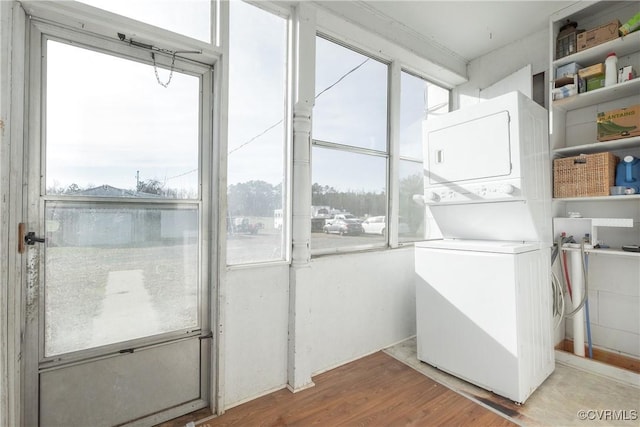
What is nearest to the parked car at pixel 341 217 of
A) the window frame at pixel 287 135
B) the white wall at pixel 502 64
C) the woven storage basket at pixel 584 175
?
the window frame at pixel 287 135

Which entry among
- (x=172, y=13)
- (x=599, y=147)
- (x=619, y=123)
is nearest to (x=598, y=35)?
(x=619, y=123)

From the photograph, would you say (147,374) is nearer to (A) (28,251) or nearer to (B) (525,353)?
(A) (28,251)

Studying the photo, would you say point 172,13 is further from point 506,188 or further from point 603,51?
point 603,51

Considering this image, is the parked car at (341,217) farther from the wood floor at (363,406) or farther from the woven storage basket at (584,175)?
the woven storage basket at (584,175)

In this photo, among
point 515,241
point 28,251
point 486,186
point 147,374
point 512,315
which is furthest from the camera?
point 515,241

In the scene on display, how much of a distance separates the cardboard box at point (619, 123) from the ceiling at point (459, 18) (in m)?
1.00

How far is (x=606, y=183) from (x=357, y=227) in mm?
1889

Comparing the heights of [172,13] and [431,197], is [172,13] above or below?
above

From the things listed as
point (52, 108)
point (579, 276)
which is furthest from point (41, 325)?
point (579, 276)

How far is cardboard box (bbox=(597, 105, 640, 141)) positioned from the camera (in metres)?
2.13

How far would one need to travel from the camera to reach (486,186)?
6.86 feet

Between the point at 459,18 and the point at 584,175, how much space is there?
1.70m

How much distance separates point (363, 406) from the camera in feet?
6.38

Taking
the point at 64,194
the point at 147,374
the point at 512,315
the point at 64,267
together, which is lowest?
the point at 147,374
